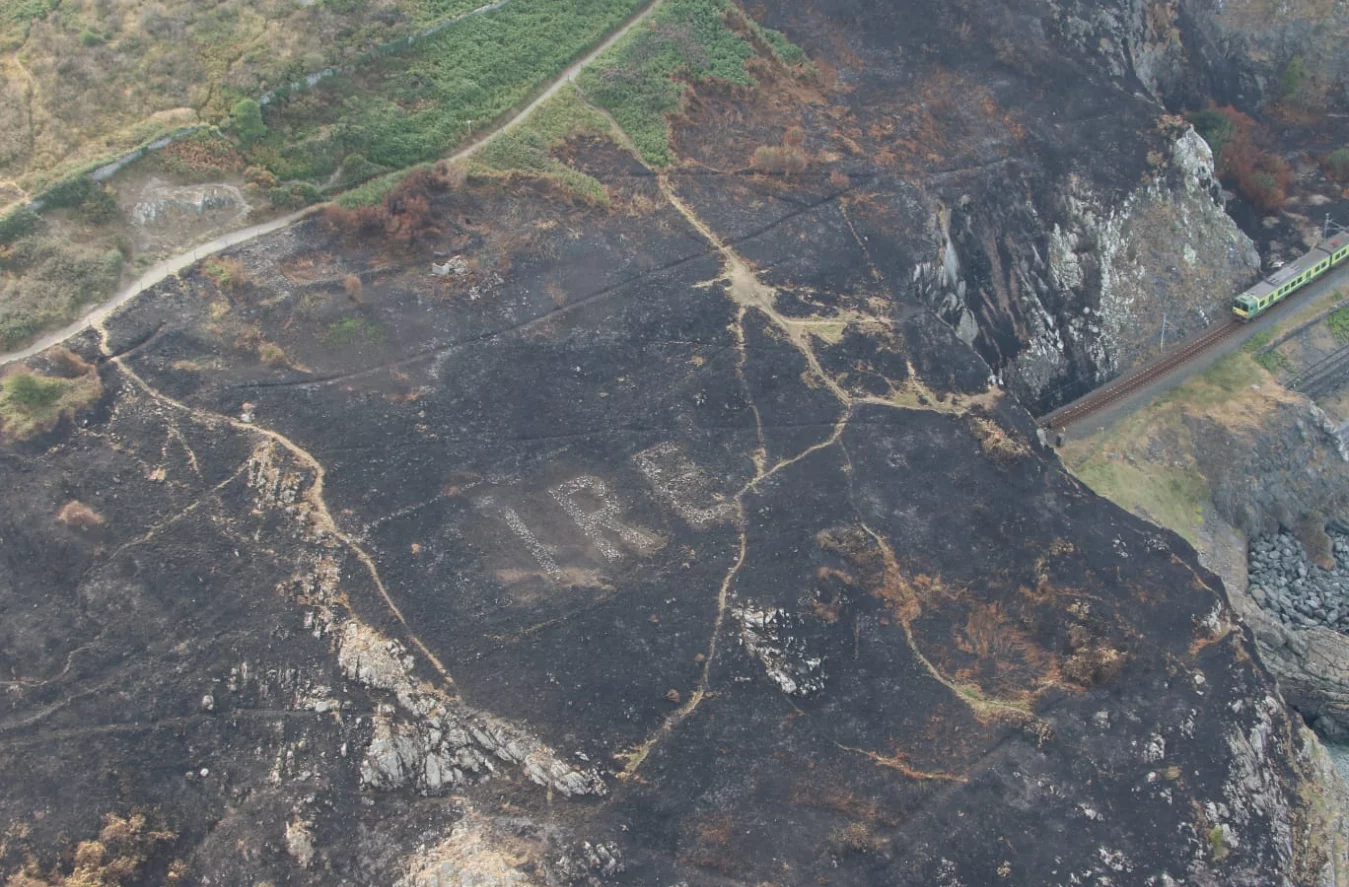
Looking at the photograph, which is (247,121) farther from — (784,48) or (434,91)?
(784,48)

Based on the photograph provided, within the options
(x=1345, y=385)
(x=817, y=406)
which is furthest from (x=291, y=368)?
(x=1345, y=385)

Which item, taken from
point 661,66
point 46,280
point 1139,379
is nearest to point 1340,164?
point 1139,379

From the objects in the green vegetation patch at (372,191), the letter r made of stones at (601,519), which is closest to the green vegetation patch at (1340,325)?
the letter r made of stones at (601,519)

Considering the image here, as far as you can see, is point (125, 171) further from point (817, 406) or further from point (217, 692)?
point (817, 406)

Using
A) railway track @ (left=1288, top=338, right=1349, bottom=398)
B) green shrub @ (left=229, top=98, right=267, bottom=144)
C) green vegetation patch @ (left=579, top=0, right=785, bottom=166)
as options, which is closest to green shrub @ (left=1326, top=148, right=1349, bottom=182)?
railway track @ (left=1288, top=338, right=1349, bottom=398)

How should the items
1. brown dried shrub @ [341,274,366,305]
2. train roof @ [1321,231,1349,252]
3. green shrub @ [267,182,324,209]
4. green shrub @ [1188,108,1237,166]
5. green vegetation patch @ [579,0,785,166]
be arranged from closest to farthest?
1. brown dried shrub @ [341,274,366,305]
2. green shrub @ [267,182,324,209]
3. green vegetation patch @ [579,0,785,166]
4. train roof @ [1321,231,1349,252]
5. green shrub @ [1188,108,1237,166]

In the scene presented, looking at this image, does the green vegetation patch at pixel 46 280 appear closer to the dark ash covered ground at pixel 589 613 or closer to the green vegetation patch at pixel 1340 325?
the dark ash covered ground at pixel 589 613

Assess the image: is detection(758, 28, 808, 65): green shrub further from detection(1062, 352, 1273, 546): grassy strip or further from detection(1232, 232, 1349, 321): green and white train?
detection(1232, 232, 1349, 321): green and white train
